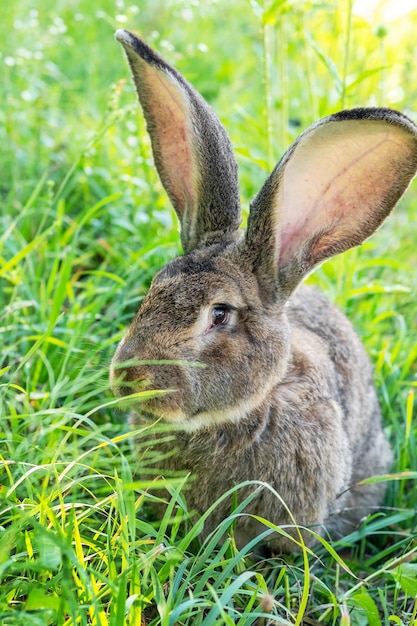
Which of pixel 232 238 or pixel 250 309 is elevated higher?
pixel 232 238

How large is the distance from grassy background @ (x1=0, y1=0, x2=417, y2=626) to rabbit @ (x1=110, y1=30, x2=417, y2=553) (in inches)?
8.6

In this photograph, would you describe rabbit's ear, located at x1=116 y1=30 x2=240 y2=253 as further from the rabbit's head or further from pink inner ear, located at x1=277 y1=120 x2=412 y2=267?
pink inner ear, located at x1=277 y1=120 x2=412 y2=267

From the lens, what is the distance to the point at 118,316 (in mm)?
4020

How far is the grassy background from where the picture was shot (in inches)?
93.4

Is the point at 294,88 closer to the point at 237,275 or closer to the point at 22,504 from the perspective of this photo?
the point at 237,275

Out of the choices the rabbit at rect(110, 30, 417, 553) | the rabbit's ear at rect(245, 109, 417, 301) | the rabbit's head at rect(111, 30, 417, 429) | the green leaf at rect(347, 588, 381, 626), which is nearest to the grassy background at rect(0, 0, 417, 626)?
the green leaf at rect(347, 588, 381, 626)

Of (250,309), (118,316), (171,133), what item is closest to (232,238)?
(250,309)

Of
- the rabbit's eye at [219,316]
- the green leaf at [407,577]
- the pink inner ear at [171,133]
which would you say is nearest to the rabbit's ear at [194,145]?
the pink inner ear at [171,133]

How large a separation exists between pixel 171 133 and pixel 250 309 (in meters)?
0.91

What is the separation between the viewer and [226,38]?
8.00 meters

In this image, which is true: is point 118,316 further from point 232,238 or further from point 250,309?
point 250,309

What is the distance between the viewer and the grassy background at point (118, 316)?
7.78ft

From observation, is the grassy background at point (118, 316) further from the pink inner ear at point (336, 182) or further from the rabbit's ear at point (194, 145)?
the pink inner ear at point (336, 182)

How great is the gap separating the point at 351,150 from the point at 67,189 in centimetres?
230
